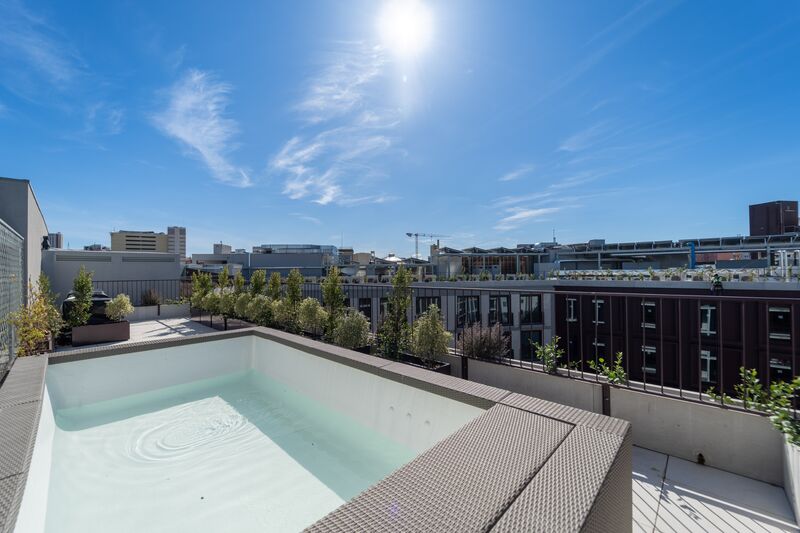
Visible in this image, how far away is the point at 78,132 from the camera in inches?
402

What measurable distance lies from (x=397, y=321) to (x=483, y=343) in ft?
4.27

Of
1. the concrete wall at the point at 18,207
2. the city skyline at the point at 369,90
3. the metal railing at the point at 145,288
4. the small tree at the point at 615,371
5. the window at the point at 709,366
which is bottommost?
the window at the point at 709,366

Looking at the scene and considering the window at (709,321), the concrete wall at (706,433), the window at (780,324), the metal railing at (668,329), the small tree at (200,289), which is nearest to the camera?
the concrete wall at (706,433)

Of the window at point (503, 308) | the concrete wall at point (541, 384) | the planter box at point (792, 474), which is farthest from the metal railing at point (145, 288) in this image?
the window at point (503, 308)

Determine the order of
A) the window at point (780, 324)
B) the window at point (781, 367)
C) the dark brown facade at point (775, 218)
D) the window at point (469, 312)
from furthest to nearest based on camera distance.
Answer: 1. the dark brown facade at point (775, 218)
2. the window at point (780, 324)
3. the window at point (781, 367)
4. the window at point (469, 312)

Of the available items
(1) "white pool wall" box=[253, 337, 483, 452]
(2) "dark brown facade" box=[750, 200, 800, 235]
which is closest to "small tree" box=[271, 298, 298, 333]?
(1) "white pool wall" box=[253, 337, 483, 452]

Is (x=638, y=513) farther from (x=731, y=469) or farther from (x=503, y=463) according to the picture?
(x=503, y=463)

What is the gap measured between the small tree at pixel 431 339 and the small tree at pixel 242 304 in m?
5.02

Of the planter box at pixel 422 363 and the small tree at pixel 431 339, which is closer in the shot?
the planter box at pixel 422 363

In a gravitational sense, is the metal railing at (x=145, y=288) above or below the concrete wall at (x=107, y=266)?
below

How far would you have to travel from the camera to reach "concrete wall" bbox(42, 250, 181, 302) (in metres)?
11.7

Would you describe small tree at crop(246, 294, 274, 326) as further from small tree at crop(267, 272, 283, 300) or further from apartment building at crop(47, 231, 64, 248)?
apartment building at crop(47, 231, 64, 248)

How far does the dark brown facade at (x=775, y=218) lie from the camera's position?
42000 millimetres

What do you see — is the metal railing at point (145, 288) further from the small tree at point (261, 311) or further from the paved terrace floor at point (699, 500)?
the paved terrace floor at point (699, 500)
